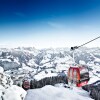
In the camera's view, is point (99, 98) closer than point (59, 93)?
No

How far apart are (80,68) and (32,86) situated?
420 feet

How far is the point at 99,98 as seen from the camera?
163375 millimetres

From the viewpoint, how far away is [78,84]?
20797 mm

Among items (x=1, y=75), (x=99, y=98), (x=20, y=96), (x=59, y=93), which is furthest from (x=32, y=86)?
(x=59, y=93)

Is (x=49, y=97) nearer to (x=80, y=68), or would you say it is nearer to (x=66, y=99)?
(x=66, y=99)

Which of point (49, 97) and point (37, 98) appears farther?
point (49, 97)

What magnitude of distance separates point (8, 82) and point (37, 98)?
79417mm

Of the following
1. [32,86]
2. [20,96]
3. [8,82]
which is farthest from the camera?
[32,86]

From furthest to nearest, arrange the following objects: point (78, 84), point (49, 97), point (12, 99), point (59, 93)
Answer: point (12, 99) → point (59, 93) → point (49, 97) → point (78, 84)

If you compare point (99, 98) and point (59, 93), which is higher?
point (59, 93)

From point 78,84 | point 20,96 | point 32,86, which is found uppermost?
point 78,84

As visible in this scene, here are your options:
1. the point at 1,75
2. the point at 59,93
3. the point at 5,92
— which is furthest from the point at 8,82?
the point at 59,93

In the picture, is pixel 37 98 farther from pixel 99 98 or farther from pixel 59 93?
pixel 99 98

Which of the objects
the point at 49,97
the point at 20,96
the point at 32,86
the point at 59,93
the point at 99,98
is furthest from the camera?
the point at 99,98
